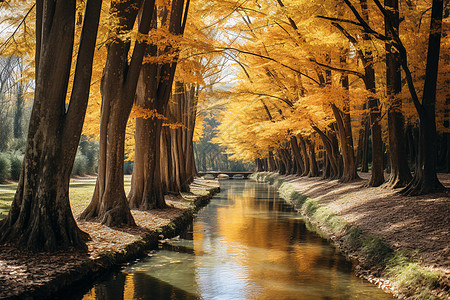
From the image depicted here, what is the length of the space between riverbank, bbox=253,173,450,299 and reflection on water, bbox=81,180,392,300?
15.3 inches

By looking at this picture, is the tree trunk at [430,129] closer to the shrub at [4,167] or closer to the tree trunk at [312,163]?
the tree trunk at [312,163]

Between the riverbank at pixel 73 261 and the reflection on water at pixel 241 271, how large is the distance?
0.31 metres

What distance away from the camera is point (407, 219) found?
9.12 m

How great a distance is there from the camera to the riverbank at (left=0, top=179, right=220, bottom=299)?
5.49 m

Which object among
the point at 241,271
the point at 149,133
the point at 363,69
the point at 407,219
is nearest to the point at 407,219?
the point at 407,219

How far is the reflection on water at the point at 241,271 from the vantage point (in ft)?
20.8

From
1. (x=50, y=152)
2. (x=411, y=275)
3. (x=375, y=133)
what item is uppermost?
(x=375, y=133)

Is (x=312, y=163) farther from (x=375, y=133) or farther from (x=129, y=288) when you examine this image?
(x=129, y=288)

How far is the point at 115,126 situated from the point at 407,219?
282 inches

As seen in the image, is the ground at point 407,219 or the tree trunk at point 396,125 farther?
the tree trunk at point 396,125

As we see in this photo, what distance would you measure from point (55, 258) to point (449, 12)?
809 inches

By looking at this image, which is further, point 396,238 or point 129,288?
point 396,238

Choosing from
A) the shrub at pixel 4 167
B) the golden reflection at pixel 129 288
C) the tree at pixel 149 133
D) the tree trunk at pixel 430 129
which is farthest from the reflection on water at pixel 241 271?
the shrub at pixel 4 167

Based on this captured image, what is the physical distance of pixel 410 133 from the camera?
96.7 feet
